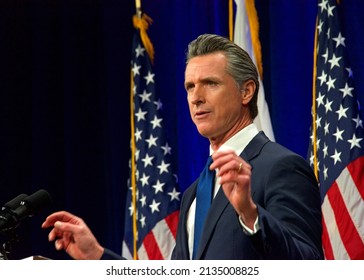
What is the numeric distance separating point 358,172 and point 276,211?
2092mm

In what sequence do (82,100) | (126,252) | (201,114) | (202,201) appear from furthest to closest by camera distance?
(82,100) → (126,252) → (201,114) → (202,201)

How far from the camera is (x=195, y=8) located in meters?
5.46

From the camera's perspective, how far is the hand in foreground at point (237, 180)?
189 cm

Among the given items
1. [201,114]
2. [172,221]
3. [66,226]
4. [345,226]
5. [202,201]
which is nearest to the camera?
[66,226]

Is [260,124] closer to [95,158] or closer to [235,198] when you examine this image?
[95,158]

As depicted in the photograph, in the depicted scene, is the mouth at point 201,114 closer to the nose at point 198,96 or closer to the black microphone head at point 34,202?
the nose at point 198,96

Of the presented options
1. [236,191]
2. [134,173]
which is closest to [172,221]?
[134,173]

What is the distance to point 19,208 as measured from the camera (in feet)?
7.69

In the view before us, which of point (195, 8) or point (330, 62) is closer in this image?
point (330, 62)

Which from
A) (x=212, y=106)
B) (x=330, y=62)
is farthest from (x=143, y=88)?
(x=212, y=106)

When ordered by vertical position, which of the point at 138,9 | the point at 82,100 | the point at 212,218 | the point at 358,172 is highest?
the point at 138,9

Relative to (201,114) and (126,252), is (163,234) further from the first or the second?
(201,114)

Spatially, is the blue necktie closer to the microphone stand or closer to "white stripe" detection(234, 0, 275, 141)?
the microphone stand
